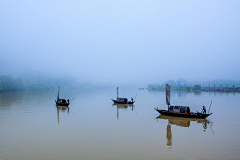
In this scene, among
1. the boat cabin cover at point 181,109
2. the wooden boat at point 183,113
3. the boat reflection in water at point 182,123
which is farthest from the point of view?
A: the boat cabin cover at point 181,109

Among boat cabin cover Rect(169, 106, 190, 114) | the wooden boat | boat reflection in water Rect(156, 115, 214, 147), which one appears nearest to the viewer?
boat reflection in water Rect(156, 115, 214, 147)

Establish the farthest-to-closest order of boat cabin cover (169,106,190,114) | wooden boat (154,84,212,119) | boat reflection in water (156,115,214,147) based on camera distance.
Result: boat cabin cover (169,106,190,114) < wooden boat (154,84,212,119) < boat reflection in water (156,115,214,147)

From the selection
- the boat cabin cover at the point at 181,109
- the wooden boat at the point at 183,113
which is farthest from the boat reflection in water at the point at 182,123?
the boat cabin cover at the point at 181,109

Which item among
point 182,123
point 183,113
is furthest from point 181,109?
point 182,123

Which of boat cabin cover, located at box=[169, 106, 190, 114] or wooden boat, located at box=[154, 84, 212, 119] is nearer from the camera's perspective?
wooden boat, located at box=[154, 84, 212, 119]

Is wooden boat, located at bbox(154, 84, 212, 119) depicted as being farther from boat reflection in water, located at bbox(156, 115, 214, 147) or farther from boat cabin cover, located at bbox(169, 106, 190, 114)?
boat reflection in water, located at bbox(156, 115, 214, 147)

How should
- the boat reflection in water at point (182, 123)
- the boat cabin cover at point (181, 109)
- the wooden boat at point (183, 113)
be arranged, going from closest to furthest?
the boat reflection in water at point (182, 123) < the wooden boat at point (183, 113) < the boat cabin cover at point (181, 109)

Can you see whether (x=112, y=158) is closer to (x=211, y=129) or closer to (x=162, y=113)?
(x=211, y=129)

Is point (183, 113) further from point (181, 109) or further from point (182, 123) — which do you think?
point (182, 123)

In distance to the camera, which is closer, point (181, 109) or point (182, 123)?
point (182, 123)

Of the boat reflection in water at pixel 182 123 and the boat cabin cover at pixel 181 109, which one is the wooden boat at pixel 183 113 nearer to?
the boat cabin cover at pixel 181 109

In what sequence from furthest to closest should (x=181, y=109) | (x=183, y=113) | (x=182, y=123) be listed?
(x=181, y=109) < (x=183, y=113) < (x=182, y=123)

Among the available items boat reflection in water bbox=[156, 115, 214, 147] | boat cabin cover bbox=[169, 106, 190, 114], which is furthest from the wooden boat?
boat reflection in water bbox=[156, 115, 214, 147]

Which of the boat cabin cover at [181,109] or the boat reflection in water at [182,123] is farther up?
the boat cabin cover at [181,109]
